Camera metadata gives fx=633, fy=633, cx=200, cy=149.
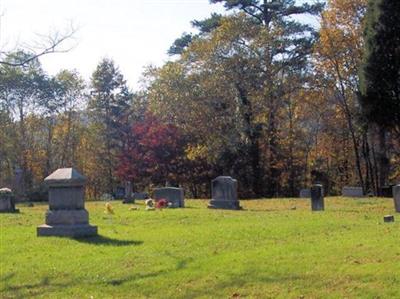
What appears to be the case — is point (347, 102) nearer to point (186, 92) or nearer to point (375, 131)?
point (375, 131)

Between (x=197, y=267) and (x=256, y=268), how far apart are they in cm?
92

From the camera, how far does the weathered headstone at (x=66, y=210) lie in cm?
1384

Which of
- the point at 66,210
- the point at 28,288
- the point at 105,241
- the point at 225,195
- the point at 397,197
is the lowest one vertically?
the point at 28,288

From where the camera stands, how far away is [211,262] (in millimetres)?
9805

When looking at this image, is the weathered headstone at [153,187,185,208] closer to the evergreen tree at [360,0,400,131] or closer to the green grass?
the green grass

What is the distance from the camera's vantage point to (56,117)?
184 feet

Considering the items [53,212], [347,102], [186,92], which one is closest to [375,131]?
[347,102]

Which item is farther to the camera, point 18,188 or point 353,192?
point 18,188

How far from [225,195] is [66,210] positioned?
9796mm

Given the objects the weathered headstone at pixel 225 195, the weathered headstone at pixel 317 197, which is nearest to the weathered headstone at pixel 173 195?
the weathered headstone at pixel 225 195

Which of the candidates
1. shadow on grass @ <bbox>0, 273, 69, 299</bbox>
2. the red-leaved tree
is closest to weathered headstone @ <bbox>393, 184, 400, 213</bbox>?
shadow on grass @ <bbox>0, 273, 69, 299</bbox>

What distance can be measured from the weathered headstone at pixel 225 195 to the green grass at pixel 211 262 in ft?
24.7

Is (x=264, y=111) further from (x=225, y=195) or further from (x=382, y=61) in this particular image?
(x=225, y=195)

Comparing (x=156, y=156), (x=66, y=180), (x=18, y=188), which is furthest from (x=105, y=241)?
(x=156, y=156)
